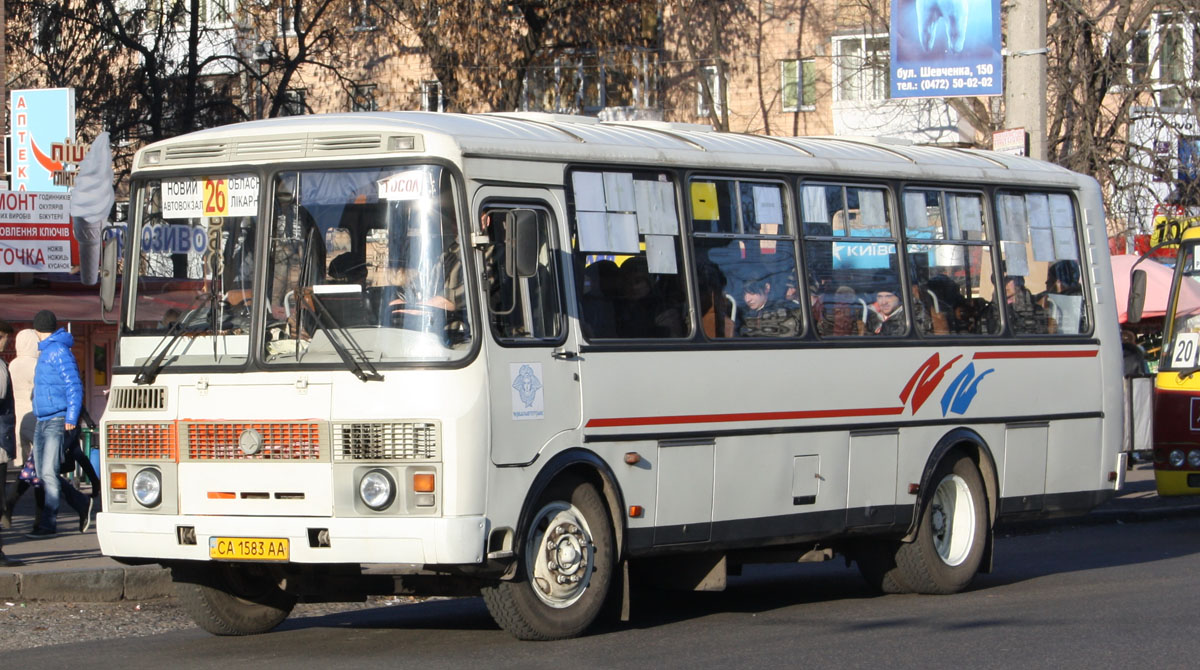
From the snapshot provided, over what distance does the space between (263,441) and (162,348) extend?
2.81ft

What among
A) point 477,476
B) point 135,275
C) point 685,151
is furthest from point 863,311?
point 135,275

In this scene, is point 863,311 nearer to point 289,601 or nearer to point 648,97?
point 289,601

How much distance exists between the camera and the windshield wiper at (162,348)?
9.24m

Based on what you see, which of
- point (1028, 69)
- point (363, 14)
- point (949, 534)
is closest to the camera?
point (949, 534)

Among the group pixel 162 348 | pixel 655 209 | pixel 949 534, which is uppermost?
pixel 655 209

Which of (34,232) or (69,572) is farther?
(34,232)

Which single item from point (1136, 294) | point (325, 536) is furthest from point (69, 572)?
point (1136, 294)

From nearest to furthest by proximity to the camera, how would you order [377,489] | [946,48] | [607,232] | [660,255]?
1. [377,489]
2. [607,232]
3. [660,255]
4. [946,48]

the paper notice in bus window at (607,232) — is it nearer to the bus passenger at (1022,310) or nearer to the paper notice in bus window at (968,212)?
the paper notice in bus window at (968,212)

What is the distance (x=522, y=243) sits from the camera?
8938mm

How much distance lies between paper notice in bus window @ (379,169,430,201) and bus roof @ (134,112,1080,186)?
0.14 metres

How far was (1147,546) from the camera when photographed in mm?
15125

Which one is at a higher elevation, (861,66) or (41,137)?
(861,66)

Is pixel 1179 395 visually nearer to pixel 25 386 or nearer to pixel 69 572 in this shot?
pixel 69 572
